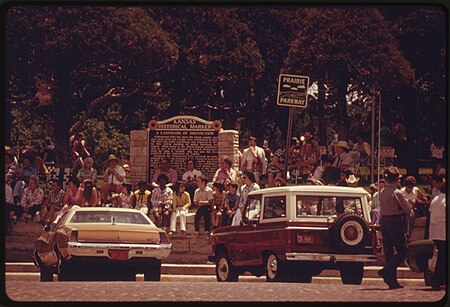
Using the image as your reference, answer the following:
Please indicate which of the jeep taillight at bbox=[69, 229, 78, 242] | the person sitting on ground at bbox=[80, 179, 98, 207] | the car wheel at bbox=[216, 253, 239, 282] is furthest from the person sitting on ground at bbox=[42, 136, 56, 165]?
the jeep taillight at bbox=[69, 229, 78, 242]

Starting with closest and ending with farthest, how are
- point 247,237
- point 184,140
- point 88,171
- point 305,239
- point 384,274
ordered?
1. point 384,274
2. point 305,239
3. point 247,237
4. point 88,171
5. point 184,140

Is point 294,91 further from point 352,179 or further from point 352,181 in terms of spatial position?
point 352,181

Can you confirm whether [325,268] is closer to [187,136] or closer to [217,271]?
[217,271]

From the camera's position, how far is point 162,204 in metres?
22.4

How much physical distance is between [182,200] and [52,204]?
2.34 meters

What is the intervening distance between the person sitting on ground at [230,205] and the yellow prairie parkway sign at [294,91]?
180 centimetres

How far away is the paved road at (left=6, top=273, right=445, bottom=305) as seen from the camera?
15359mm

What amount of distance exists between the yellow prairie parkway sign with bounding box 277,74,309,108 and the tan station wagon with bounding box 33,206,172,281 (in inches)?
160

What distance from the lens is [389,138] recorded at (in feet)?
81.3

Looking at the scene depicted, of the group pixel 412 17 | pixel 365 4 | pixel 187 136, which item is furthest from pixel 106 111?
pixel 365 4

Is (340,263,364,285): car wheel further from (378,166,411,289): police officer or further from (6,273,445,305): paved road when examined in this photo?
(378,166,411,289): police officer

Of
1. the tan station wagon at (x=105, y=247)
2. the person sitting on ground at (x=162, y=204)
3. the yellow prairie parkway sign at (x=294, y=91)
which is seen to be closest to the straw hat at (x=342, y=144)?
the yellow prairie parkway sign at (x=294, y=91)

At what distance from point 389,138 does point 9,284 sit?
9.85 m

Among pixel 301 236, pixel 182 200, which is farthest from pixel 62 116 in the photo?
pixel 301 236
